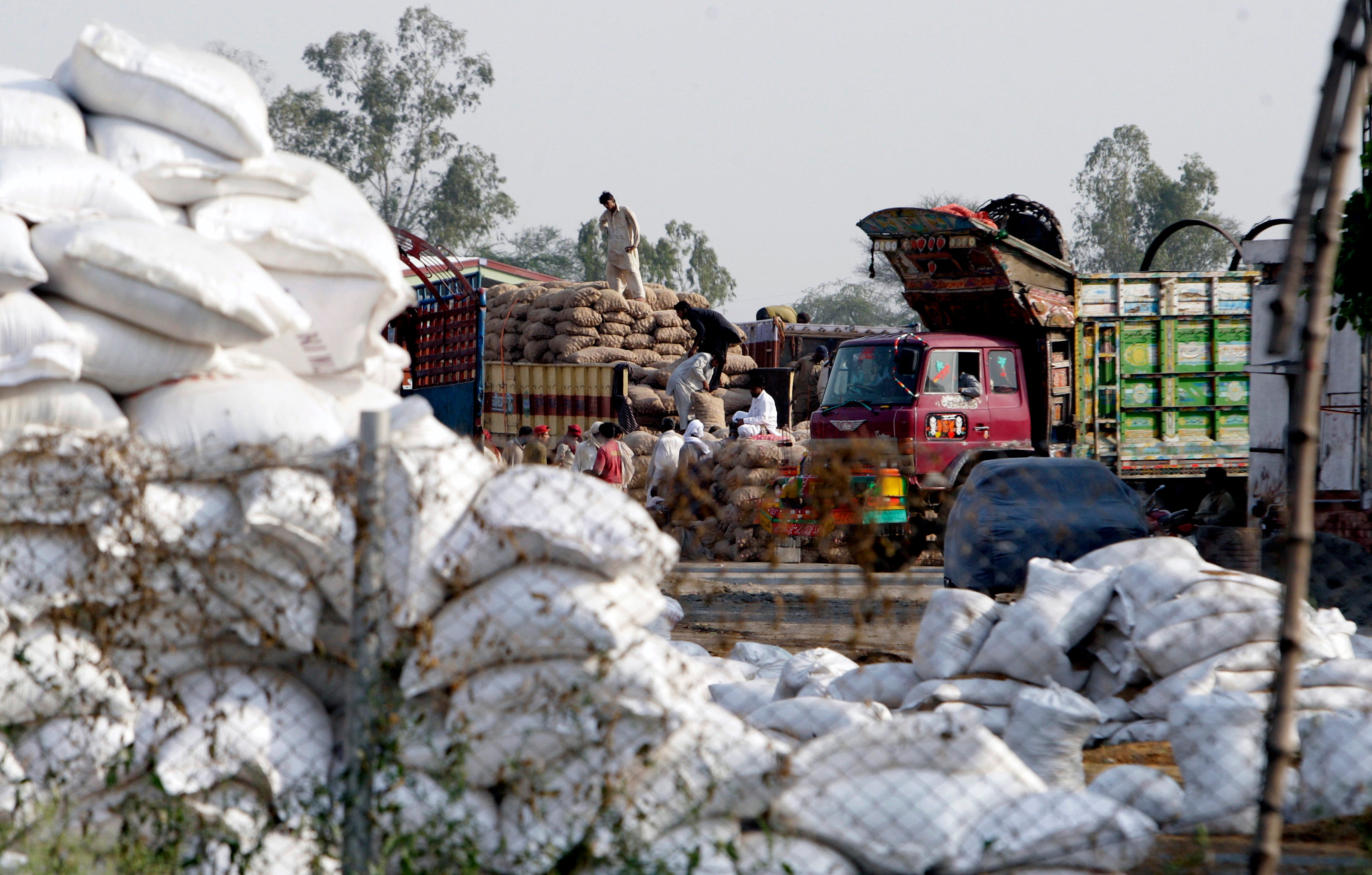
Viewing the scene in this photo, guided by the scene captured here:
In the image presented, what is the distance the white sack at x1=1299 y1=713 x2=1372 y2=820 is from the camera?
3248 mm

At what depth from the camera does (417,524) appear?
2859mm

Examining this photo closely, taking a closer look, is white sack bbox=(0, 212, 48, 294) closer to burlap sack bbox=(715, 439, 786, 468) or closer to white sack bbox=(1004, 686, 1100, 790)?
white sack bbox=(1004, 686, 1100, 790)

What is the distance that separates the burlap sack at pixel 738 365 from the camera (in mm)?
16453

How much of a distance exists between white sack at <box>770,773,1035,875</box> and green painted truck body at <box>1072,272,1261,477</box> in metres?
9.02

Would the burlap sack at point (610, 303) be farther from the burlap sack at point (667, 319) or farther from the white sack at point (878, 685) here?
the white sack at point (878, 685)

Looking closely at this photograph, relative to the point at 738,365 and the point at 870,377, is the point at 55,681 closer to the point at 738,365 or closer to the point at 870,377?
the point at 870,377

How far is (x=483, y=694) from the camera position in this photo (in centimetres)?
292

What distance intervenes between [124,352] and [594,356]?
1283cm

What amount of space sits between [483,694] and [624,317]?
13911 mm

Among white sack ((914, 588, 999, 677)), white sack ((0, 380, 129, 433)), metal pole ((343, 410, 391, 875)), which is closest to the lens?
metal pole ((343, 410, 391, 875))

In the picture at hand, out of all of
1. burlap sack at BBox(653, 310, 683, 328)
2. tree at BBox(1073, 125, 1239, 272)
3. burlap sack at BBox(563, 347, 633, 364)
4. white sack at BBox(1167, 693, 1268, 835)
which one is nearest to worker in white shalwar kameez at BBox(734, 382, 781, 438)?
burlap sack at BBox(563, 347, 633, 364)

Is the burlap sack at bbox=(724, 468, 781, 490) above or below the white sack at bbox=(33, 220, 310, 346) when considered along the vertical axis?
below

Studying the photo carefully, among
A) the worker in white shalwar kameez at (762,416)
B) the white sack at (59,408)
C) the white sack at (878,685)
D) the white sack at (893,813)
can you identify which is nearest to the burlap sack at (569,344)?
the worker in white shalwar kameez at (762,416)

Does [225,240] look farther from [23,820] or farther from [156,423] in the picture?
[23,820]
